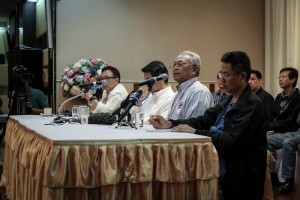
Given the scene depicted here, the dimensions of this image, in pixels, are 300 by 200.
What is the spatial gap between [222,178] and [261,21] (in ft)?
16.7

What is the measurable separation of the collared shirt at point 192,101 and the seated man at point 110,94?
1188 mm

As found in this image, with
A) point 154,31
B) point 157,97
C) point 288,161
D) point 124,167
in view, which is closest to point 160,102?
point 157,97

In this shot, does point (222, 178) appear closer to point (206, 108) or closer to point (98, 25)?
point (206, 108)

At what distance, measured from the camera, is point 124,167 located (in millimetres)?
2189

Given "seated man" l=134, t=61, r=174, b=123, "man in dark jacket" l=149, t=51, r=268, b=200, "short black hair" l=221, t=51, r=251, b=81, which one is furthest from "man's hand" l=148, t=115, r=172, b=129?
"seated man" l=134, t=61, r=174, b=123

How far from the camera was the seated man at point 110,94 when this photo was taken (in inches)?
175

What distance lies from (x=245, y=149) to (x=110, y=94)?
7.58ft

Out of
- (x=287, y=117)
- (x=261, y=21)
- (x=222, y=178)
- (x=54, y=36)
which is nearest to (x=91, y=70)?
(x=54, y=36)

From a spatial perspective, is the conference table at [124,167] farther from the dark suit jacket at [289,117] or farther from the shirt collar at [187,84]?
the dark suit jacket at [289,117]

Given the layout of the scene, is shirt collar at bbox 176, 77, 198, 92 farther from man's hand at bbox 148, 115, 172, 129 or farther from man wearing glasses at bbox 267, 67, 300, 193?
man wearing glasses at bbox 267, 67, 300, 193

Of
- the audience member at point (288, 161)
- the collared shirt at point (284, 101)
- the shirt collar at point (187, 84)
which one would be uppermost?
the shirt collar at point (187, 84)

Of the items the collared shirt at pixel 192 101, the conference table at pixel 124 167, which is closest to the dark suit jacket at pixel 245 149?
the conference table at pixel 124 167

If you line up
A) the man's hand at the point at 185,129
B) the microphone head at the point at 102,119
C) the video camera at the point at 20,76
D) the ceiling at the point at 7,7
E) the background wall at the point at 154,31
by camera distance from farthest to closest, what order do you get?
the ceiling at the point at 7,7, the background wall at the point at 154,31, the video camera at the point at 20,76, the microphone head at the point at 102,119, the man's hand at the point at 185,129

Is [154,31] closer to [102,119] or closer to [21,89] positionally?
[21,89]
